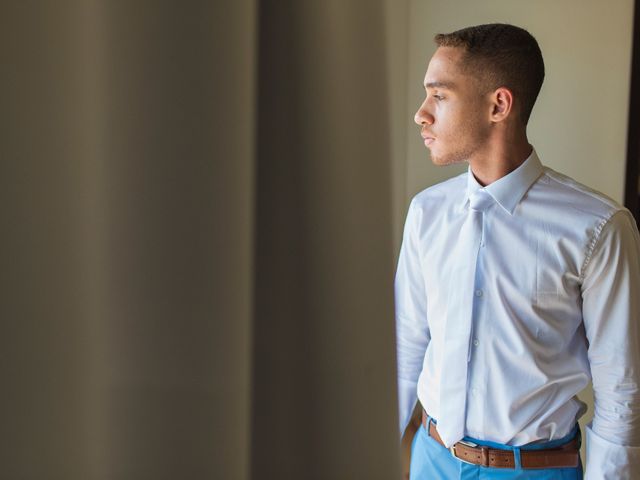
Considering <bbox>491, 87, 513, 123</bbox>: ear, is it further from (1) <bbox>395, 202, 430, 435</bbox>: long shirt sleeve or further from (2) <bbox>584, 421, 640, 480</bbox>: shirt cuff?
(2) <bbox>584, 421, 640, 480</bbox>: shirt cuff

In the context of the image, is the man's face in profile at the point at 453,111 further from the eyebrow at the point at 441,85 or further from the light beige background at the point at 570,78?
the light beige background at the point at 570,78

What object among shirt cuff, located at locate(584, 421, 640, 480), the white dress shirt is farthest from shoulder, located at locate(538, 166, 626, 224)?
shirt cuff, located at locate(584, 421, 640, 480)

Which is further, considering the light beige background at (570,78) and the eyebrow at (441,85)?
the light beige background at (570,78)

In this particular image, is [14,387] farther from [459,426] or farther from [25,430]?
[459,426]

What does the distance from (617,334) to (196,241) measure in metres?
1.03

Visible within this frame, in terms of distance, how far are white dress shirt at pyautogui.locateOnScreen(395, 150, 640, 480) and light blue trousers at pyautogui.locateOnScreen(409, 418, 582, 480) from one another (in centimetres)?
3

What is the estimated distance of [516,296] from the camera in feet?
3.95

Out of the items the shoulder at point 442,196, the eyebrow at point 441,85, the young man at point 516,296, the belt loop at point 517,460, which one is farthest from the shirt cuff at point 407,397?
the eyebrow at point 441,85

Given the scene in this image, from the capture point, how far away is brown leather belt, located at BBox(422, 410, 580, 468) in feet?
3.90

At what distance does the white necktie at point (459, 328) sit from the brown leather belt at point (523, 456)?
3 centimetres

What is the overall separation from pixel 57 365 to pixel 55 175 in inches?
2.9

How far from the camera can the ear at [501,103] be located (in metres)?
1.23

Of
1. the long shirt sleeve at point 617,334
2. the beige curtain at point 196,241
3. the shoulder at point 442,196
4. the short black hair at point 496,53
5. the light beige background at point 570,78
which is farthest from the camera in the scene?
the light beige background at point 570,78

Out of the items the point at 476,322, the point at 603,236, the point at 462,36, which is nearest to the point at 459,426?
the point at 476,322
